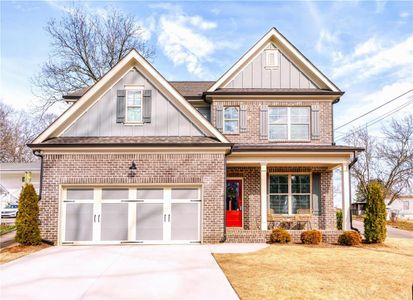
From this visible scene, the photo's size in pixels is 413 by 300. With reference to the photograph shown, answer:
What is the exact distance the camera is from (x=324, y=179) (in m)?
16.2

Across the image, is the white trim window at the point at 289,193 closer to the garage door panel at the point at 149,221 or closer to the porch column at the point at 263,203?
the porch column at the point at 263,203

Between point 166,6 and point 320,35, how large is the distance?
6967 mm

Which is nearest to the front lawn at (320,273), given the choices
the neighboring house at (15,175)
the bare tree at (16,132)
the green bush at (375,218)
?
the green bush at (375,218)

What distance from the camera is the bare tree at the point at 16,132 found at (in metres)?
39.0

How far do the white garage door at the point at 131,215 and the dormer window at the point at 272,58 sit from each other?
7285mm

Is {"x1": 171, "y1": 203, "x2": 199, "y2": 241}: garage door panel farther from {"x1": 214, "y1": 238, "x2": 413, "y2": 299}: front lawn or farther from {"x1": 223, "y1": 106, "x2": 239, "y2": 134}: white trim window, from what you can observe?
{"x1": 223, "y1": 106, "x2": 239, "y2": 134}: white trim window

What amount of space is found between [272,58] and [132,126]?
7.32 metres

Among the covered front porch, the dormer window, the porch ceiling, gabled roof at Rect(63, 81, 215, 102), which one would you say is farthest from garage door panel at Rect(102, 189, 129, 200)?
the dormer window

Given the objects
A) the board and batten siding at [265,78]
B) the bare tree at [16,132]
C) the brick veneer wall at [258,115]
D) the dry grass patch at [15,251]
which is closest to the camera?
the dry grass patch at [15,251]

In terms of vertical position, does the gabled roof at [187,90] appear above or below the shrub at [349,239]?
above

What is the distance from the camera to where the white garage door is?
42.1ft

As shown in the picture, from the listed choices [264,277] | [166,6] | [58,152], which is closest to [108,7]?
[166,6]

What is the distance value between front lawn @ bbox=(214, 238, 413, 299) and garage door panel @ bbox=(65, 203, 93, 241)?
507 centimetres

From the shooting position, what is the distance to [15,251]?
1131 centimetres
